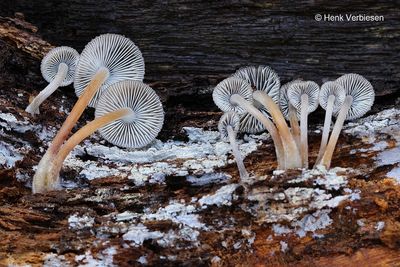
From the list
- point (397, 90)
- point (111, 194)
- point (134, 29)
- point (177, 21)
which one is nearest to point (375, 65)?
point (397, 90)

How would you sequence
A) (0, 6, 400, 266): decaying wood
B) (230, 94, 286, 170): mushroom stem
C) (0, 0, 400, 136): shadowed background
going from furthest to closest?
(0, 0, 400, 136): shadowed background, (230, 94, 286, 170): mushroom stem, (0, 6, 400, 266): decaying wood

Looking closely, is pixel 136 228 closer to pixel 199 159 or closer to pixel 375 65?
pixel 199 159

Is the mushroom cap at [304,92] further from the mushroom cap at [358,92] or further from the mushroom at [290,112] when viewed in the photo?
the mushroom cap at [358,92]

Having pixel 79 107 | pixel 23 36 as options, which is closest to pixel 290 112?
pixel 79 107

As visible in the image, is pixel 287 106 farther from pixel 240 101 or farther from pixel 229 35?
pixel 229 35

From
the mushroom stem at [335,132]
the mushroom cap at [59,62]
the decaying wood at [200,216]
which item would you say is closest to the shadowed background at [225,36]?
the mushroom cap at [59,62]

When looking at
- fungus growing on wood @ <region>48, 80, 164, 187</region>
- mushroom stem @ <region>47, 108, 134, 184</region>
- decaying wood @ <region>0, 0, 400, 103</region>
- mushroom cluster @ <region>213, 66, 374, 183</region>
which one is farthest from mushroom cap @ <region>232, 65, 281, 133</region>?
mushroom stem @ <region>47, 108, 134, 184</region>

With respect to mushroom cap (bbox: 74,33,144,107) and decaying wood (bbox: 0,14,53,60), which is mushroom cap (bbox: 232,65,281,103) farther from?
decaying wood (bbox: 0,14,53,60)
